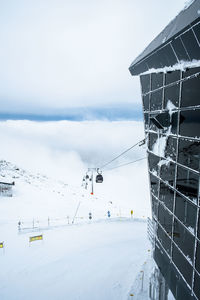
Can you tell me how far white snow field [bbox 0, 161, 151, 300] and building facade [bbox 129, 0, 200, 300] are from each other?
21.2 feet

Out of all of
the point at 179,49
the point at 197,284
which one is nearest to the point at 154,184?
the point at 197,284

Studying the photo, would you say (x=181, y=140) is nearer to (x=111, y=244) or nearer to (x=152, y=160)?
(x=152, y=160)

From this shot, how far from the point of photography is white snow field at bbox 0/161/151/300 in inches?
532

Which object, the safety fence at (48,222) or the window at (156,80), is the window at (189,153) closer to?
the window at (156,80)

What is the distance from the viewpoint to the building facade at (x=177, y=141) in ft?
21.5

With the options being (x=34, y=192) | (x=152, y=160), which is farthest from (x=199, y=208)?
(x=34, y=192)

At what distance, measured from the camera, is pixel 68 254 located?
17609mm

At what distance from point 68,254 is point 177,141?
15.9m

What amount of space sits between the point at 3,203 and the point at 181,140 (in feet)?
103

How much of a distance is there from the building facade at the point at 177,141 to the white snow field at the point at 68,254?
21.2ft

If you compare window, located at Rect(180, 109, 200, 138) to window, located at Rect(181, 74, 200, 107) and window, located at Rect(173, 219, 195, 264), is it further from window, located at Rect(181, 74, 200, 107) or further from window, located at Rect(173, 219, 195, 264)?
window, located at Rect(173, 219, 195, 264)

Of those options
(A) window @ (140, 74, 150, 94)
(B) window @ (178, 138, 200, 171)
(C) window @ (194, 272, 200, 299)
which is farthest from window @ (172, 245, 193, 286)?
(A) window @ (140, 74, 150, 94)

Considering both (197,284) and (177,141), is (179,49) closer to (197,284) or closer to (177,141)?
(177,141)

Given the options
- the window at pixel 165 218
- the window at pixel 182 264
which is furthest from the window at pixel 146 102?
the window at pixel 182 264
